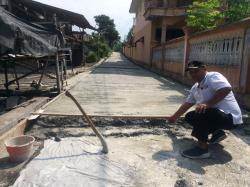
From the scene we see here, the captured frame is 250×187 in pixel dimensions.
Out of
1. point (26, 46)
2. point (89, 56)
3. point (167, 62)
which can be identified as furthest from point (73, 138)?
point (89, 56)

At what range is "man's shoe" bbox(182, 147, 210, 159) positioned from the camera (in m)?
3.76

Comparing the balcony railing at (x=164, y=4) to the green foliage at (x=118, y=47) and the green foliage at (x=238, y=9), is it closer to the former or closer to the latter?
the green foliage at (x=238, y=9)

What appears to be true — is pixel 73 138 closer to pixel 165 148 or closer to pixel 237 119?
pixel 165 148

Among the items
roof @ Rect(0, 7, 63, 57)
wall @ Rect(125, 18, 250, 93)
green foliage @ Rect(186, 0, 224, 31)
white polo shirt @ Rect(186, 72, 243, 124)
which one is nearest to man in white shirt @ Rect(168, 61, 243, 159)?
white polo shirt @ Rect(186, 72, 243, 124)

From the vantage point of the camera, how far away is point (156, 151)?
4039mm

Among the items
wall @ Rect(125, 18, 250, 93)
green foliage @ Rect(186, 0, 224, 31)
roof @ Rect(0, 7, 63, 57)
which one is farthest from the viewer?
green foliage @ Rect(186, 0, 224, 31)

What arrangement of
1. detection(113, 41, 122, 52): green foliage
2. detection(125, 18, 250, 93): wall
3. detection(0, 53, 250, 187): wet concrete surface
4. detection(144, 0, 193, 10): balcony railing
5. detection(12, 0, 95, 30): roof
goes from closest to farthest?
detection(0, 53, 250, 187): wet concrete surface → detection(125, 18, 250, 93): wall → detection(12, 0, 95, 30): roof → detection(144, 0, 193, 10): balcony railing → detection(113, 41, 122, 52): green foliage

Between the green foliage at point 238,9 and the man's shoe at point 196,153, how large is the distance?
24.3ft

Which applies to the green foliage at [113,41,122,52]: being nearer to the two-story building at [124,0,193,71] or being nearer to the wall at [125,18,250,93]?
the two-story building at [124,0,193,71]

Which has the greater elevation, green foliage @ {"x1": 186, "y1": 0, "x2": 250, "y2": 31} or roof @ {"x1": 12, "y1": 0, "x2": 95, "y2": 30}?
roof @ {"x1": 12, "y1": 0, "x2": 95, "y2": 30}

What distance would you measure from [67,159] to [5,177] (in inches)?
29.9

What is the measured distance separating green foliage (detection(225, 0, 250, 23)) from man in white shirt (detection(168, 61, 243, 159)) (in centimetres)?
694

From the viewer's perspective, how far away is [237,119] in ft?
12.3

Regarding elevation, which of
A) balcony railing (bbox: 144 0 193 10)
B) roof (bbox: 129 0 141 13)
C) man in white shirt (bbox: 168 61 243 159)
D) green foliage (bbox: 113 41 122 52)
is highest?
roof (bbox: 129 0 141 13)
